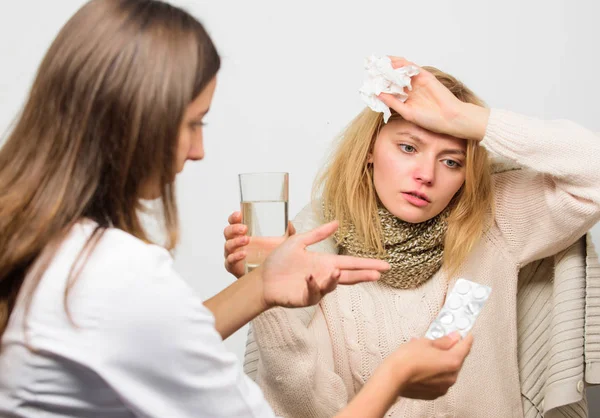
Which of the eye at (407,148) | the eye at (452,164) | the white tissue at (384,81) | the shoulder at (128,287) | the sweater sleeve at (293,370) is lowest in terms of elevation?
the sweater sleeve at (293,370)

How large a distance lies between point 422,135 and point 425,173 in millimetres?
94

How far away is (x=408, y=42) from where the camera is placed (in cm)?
243

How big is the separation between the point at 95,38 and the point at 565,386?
1.29m

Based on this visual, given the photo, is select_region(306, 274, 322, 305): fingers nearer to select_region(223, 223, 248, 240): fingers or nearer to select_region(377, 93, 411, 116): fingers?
select_region(223, 223, 248, 240): fingers

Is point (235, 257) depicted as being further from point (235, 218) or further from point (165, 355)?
point (165, 355)

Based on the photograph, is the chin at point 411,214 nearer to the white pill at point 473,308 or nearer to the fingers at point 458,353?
the white pill at point 473,308

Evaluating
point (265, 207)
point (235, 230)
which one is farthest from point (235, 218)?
point (265, 207)

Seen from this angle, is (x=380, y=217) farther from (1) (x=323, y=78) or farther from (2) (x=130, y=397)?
(2) (x=130, y=397)

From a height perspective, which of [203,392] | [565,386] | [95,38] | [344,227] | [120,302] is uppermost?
[95,38]

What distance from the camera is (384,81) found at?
5.91 ft

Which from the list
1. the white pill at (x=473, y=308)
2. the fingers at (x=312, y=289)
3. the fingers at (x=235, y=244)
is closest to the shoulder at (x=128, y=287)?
the fingers at (x=312, y=289)

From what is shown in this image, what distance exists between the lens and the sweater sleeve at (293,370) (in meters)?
1.69

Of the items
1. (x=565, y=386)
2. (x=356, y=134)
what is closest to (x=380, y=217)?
(x=356, y=134)

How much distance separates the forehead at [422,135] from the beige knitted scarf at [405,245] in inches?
7.7
